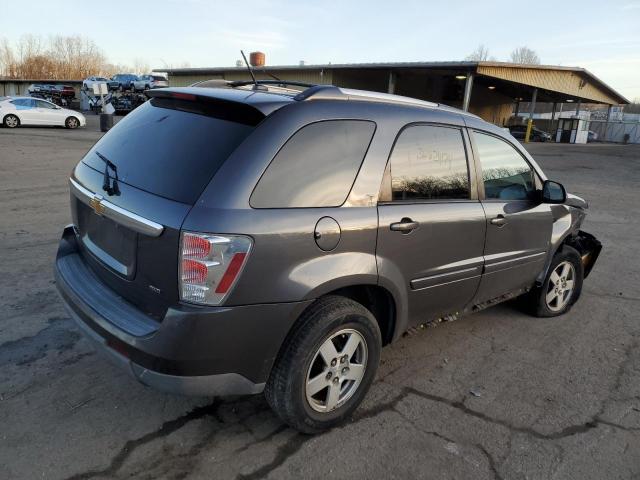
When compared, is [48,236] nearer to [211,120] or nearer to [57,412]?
[57,412]

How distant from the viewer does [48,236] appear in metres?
6.04

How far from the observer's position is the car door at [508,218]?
354 centimetres

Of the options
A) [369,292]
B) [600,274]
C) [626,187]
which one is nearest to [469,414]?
[369,292]

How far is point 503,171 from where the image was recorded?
147 inches

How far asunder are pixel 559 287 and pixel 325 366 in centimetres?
289

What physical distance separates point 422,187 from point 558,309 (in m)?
2.45

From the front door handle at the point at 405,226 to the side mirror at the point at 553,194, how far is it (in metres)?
1.60

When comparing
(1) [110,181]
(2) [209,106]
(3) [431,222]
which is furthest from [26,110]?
(3) [431,222]

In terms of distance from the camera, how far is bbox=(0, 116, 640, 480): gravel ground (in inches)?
98.4

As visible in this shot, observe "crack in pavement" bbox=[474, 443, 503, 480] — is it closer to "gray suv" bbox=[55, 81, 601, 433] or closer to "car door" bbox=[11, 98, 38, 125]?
"gray suv" bbox=[55, 81, 601, 433]

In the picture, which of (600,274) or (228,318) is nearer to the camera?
(228,318)

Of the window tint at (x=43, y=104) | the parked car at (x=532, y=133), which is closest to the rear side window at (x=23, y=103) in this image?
the window tint at (x=43, y=104)

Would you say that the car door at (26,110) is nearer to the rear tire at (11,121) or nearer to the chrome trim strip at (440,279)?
the rear tire at (11,121)

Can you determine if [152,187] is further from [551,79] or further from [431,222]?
[551,79]
